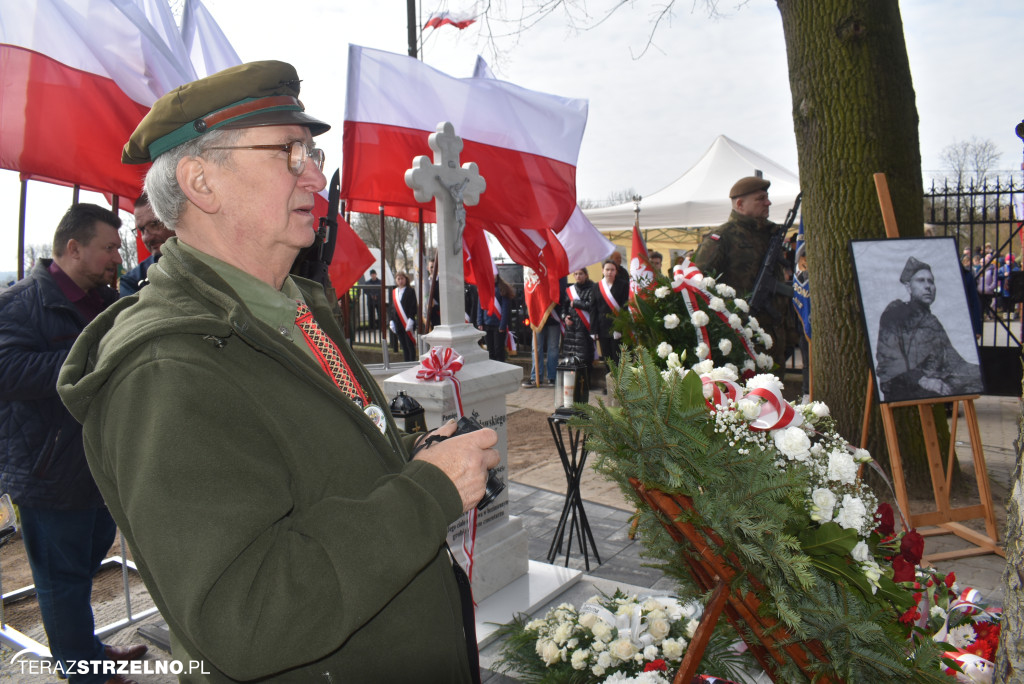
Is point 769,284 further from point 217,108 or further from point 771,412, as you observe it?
point 217,108

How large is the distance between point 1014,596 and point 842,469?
54 centimetres

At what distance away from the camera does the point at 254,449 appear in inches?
43.8

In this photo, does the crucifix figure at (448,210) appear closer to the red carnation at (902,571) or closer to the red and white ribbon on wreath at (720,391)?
the red and white ribbon on wreath at (720,391)

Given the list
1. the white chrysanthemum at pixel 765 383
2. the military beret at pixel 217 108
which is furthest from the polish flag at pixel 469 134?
the military beret at pixel 217 108

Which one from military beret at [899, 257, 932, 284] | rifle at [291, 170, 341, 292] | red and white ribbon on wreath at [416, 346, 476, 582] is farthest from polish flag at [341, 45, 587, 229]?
military beret at [899, 257, 932, 284]

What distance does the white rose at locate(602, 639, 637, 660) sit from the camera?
7.37ft

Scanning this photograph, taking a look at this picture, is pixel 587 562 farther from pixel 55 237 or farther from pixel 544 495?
pixel 55 237

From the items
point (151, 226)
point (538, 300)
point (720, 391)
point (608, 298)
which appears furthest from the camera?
point (608, 298)

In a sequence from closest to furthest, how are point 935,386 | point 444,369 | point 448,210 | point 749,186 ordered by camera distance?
point 444,369
point 448,210
point 935,386
point 749,186

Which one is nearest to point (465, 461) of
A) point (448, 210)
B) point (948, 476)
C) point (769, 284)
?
point (448, 210)

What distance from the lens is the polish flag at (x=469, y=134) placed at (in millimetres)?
5934

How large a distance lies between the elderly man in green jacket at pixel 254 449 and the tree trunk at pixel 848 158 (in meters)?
4.28

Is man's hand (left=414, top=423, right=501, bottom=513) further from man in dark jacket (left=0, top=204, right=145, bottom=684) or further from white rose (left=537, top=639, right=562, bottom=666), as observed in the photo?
man in dark jacket (left=0, top=204, right=145, bottom=684)

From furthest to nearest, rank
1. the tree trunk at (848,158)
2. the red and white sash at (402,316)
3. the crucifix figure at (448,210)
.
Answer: the red and white sash at (402,316), the tree trunk at (848,158), the crucifix figure at (448,210)
